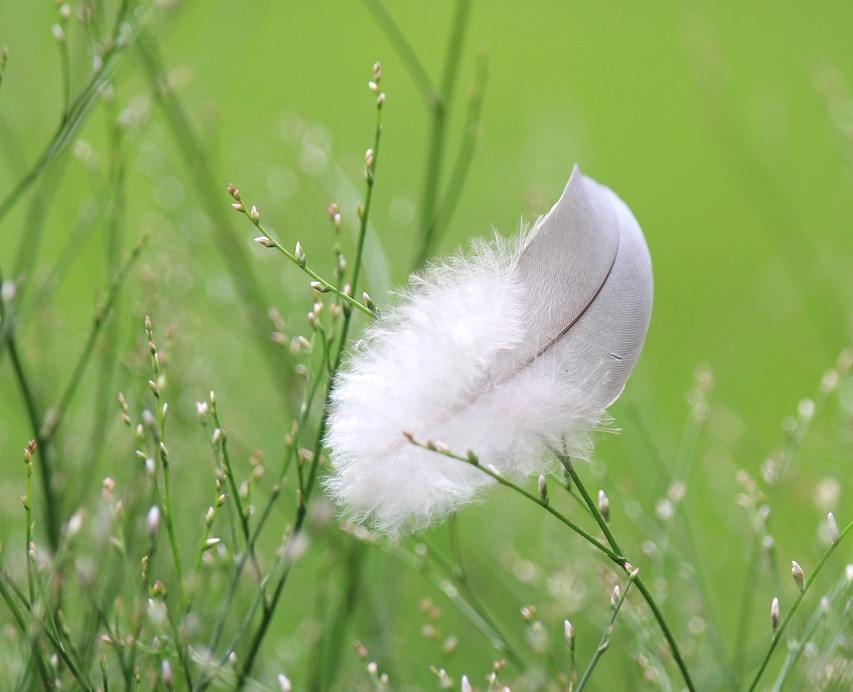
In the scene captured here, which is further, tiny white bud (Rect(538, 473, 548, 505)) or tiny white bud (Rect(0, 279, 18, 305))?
tiny white bud (Rect(0, 279, 18, 305))

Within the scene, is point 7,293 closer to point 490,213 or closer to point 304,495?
point 304,495

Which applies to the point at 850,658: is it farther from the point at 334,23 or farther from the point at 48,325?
the point at 334,23

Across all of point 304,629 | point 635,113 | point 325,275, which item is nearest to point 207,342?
point 325,275

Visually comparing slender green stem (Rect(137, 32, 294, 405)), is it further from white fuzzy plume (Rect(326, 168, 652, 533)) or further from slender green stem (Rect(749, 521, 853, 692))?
slender green stem (Rect(749, 521, 853, 692))

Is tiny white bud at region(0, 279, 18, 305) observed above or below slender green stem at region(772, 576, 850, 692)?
above

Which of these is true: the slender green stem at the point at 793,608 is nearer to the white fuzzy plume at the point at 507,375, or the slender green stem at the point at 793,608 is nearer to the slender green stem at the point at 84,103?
the white fuzzy plume at the point at 507,375

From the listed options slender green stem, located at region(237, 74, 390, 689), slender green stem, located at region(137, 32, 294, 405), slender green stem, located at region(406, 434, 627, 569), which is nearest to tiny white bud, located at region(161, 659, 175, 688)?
slender green stem, located at region(237, 74, 390, 689)
